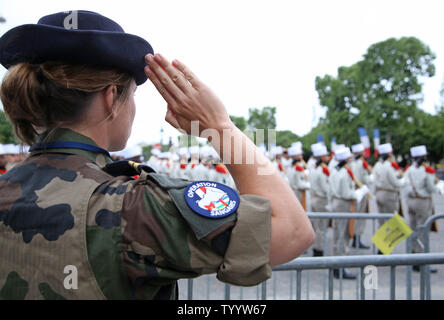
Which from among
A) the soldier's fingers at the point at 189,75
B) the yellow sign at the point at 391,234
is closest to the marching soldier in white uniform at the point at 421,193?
the yellow sign at the point at 391,234

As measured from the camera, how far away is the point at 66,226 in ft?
3.23

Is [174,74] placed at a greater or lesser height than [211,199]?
greater

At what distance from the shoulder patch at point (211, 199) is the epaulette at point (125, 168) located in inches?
9.2

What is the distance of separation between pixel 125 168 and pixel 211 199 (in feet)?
1.25

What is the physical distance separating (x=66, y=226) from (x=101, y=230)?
3.4 inches

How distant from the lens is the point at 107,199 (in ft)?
3.35

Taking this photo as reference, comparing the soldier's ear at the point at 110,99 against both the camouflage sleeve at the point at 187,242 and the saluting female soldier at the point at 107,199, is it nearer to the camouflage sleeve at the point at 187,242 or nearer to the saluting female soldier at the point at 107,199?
the saluting female soldier at the point at 107,199

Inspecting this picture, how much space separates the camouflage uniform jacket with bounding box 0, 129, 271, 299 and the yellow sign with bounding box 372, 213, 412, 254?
2566 millimetres

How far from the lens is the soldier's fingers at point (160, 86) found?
1.09 meters

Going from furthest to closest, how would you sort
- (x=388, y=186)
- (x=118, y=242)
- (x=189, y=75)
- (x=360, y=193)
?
(x=388, y=186), (x=360, y=193), (x=189, y=75), (x=118, y=242)

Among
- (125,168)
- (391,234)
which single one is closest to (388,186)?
(391,234)

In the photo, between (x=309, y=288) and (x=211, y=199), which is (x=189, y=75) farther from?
(x=309, y=288)
